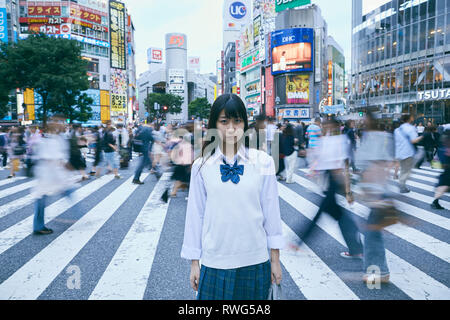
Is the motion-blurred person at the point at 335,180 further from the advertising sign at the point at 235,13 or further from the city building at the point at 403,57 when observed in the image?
the advertising sign at the point at 235,13

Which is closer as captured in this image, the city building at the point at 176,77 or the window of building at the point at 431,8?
the window of building at the point at 431,8

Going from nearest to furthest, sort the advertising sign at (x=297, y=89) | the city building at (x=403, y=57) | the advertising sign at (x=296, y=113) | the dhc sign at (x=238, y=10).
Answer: the city building at (x=403, y=57)
the advertising sign at (x=297, y=89)
the advertising sign at (x=296, y=113)
the dhc sign at (x=238, y=10)

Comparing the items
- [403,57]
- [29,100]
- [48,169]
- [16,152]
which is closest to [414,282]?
[48,169]

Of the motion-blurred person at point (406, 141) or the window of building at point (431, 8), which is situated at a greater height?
the window of building at point (431, 8)

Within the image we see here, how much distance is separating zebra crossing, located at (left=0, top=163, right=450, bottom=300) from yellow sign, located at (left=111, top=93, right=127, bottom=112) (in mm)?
51310

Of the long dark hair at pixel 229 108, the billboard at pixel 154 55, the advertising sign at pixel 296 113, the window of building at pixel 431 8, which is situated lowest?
the long dark hair at pixel 229 108

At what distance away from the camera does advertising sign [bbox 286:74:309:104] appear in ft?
156

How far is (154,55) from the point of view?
145 meters

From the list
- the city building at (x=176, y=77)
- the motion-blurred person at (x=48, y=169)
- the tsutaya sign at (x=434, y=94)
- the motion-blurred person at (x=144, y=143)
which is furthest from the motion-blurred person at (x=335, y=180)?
the city building at (x=176, y=77)

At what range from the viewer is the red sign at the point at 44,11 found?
46969 millimetres

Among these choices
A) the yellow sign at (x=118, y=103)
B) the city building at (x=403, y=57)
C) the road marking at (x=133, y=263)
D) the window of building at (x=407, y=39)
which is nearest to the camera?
the road marking at (x=133, y=263)

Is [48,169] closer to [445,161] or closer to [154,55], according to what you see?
[445,161]

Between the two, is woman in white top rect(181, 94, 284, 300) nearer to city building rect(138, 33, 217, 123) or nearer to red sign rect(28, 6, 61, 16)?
red sign rect(28, 6, 61, 16)

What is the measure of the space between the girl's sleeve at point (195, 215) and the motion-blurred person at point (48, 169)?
166 inches
